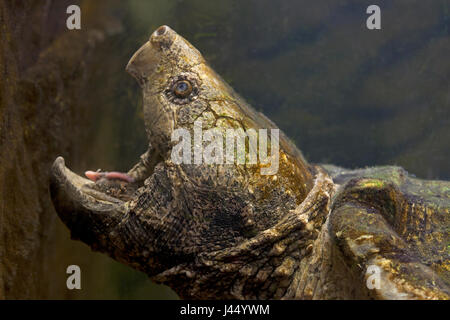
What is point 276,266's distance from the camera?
166 centimetres

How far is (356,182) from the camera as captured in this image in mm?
1896

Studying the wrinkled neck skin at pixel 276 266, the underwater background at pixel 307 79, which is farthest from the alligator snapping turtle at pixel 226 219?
the underwater background at pixel 307 79

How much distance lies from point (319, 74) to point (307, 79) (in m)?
0.11

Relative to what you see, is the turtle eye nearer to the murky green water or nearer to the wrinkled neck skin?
the wrinkled neck skin

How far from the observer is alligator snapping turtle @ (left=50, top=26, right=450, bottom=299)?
5.41 ft

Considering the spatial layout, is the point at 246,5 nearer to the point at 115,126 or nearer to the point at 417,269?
the point at 115,126

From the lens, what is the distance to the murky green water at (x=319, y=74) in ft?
9.49

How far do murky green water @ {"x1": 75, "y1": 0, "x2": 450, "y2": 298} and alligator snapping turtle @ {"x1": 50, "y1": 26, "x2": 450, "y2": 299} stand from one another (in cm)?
99

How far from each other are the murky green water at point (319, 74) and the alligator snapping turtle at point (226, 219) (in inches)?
39.2

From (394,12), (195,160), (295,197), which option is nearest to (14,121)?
(195,160)

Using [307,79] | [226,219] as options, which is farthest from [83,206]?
[307,79]

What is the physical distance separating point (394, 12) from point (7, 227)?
3019mm

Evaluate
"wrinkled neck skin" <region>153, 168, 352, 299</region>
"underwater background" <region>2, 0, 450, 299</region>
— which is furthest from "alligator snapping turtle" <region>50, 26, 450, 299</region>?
"underwater background" <region>2, 0, 450, 299</region>

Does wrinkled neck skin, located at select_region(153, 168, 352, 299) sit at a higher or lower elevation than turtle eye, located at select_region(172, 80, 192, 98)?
lower
